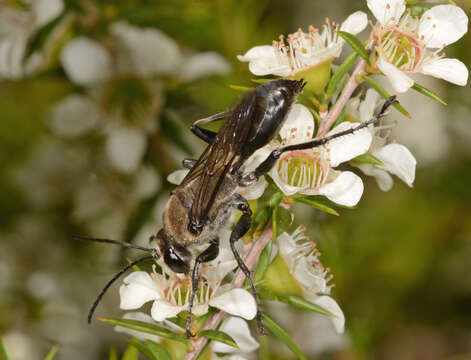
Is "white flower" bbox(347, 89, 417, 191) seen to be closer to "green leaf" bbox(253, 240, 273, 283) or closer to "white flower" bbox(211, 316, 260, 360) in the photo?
"green leaf" bbox(253, 240, 273, 283)

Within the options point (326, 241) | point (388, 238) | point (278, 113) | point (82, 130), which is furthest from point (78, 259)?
point (278, 113)

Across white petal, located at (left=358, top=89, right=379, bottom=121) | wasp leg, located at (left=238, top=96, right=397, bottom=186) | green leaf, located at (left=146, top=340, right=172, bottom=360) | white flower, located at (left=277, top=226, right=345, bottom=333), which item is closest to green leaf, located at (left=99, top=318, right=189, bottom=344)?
green leaf, located at (left=146, top=340, right=172, bottom=360)

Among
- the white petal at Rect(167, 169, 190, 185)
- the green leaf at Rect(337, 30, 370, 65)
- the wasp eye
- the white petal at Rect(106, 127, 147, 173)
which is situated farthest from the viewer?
the white petal at Rect(106, 127, 147, 173)

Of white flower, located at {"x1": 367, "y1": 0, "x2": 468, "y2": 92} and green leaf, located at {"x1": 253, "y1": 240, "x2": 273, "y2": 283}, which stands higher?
white flower, located at {"x1": 367, "y1": 0, "x2": 468, "y2": 92}

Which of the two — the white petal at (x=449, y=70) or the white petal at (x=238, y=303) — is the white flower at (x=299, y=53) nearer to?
the white petal at (x=449, y=70)

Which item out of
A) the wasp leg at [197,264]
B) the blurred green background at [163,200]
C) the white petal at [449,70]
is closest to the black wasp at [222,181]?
the wasp leg at [197,264]

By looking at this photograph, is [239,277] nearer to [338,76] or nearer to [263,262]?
[263,262]

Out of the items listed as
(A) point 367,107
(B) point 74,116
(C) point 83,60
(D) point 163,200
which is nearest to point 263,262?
(A) point 367,107
